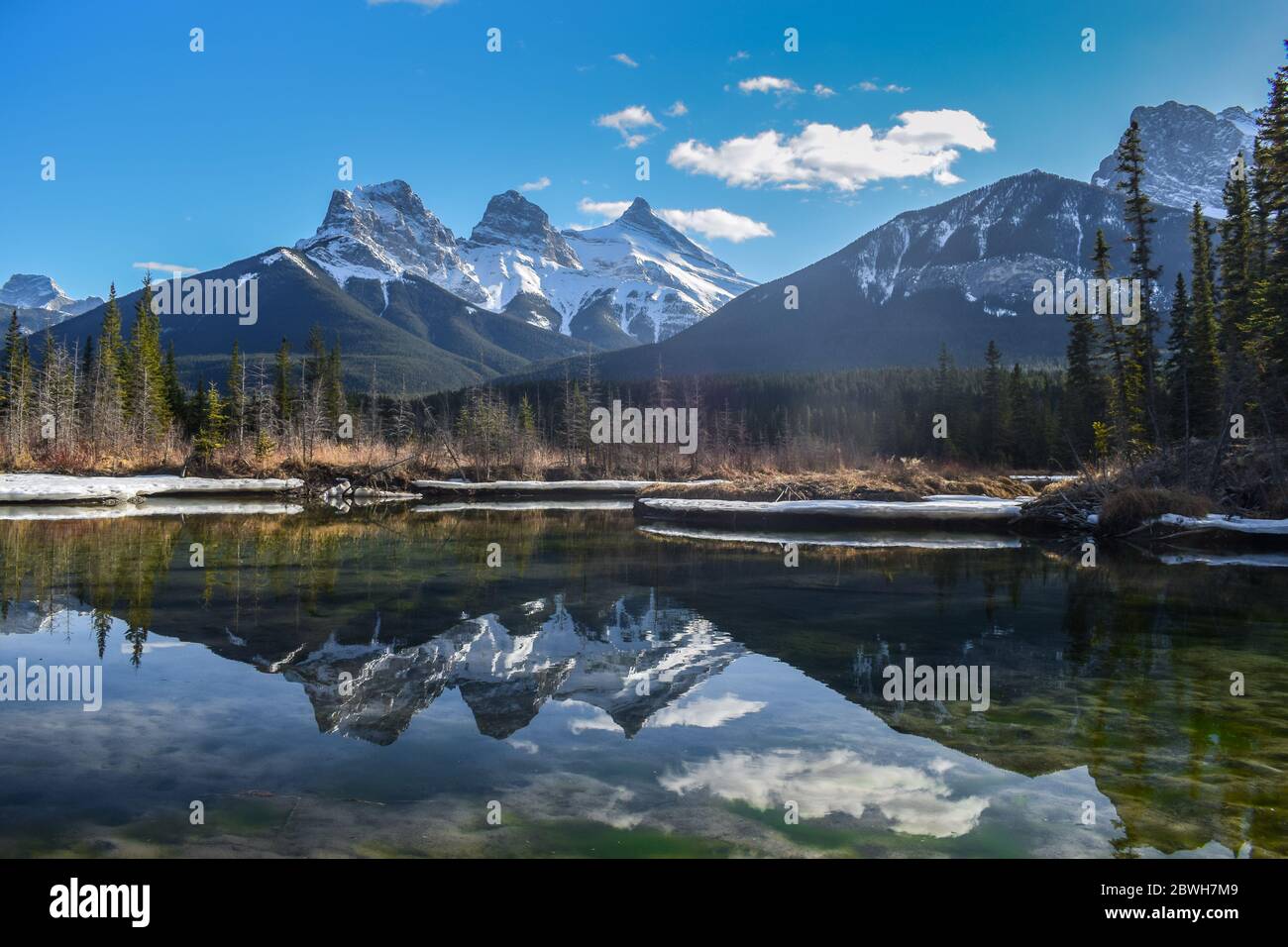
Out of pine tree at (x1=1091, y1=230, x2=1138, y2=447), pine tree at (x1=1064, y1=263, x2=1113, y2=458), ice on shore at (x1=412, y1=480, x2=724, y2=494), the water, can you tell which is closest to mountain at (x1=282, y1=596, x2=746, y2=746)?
the water

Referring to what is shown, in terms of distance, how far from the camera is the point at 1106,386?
165 ft

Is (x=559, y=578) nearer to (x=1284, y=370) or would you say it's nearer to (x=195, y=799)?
(x=195, y=799)

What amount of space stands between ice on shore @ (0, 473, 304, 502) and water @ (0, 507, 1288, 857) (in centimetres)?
2303

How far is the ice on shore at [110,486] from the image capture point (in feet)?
111

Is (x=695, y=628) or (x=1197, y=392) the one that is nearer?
(x=695, y=628)

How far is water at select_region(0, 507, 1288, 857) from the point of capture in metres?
4.79

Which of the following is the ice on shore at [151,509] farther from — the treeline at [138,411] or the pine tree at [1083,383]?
the pine tree at [1083,383]

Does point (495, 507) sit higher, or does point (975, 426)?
point (975, 426)

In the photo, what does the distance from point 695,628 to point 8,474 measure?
160ft

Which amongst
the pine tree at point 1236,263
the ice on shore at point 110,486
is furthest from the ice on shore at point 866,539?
the ice on shore at point 110,486

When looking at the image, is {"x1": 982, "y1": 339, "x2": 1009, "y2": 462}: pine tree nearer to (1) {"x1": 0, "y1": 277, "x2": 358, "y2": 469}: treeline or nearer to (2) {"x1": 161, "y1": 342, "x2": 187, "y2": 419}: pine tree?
(1) {"x1": 0, "y1": 277, "x2": 358, "y2": 469}: treeline

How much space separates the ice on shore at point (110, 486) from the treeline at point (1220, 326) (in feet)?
144

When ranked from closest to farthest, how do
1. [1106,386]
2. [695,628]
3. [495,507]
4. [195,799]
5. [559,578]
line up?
[195,799] < [695,628] < [559,578] < [495,507] < [1106,386]
